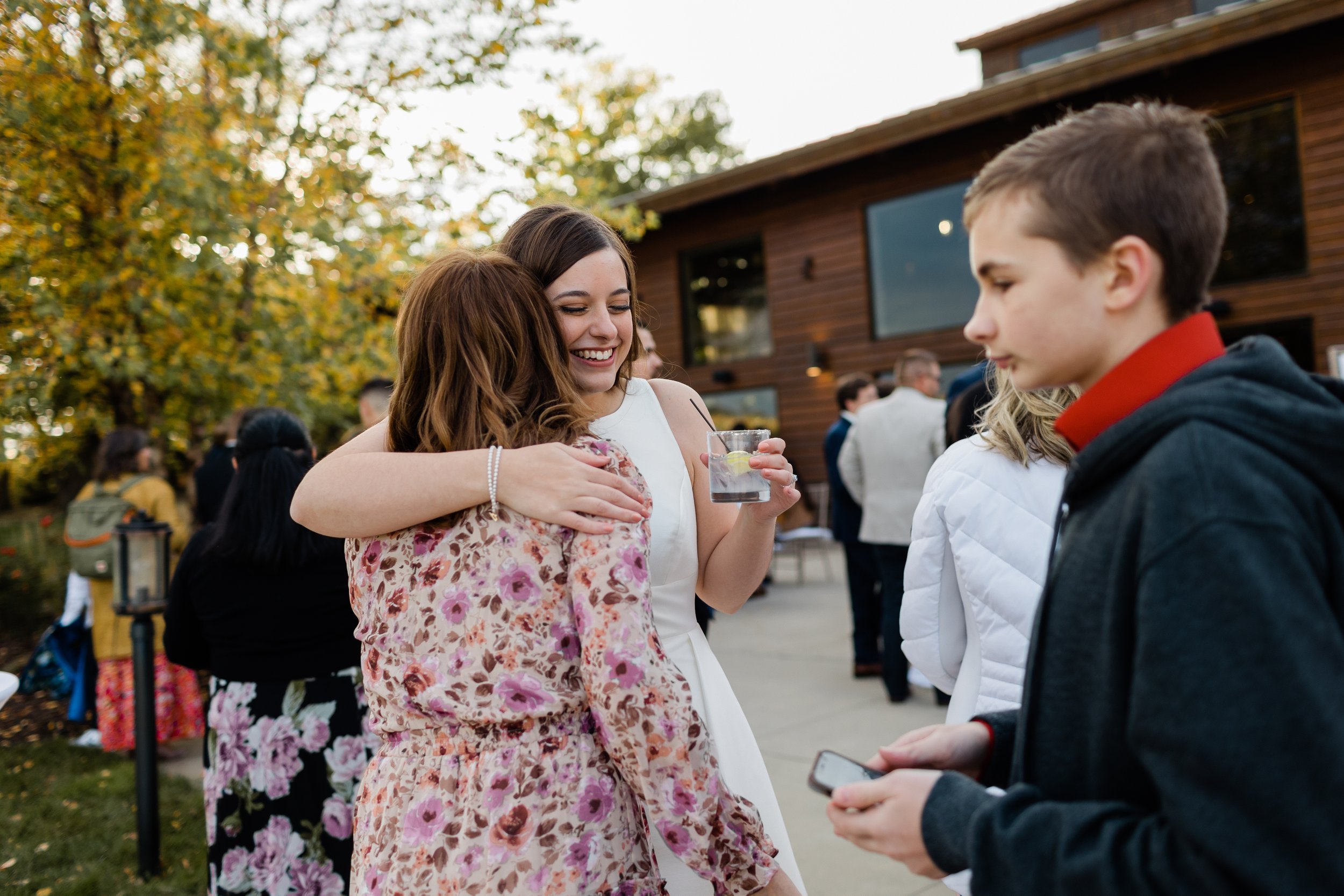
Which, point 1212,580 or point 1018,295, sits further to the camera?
point 1018,295

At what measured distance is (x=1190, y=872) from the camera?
30.7 inches

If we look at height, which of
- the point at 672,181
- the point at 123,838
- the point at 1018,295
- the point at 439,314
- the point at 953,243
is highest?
the point at 672,181

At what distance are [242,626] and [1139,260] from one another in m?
2.89

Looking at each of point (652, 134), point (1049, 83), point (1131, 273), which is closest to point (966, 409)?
point (1131, 273)

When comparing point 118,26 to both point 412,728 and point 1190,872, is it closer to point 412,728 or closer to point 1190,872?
point 412,728

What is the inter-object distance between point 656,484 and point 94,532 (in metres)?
5.03

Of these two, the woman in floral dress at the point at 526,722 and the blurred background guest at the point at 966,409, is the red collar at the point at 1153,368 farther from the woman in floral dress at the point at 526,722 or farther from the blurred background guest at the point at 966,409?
the blurred background guest at the point at 966,409

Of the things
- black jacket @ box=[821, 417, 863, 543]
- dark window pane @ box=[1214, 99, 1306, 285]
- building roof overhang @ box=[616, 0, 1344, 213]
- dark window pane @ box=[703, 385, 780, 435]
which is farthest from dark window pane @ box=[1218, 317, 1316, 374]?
dark window pane @ box=[703, 385, 780, 435]

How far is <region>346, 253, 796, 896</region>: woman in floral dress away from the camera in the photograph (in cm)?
137

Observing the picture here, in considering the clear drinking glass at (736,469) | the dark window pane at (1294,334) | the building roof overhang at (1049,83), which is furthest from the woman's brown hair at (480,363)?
the building roof overhang at (1049,83)

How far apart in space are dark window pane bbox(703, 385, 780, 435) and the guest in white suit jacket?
23.7ft

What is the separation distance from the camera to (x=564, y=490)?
140cm

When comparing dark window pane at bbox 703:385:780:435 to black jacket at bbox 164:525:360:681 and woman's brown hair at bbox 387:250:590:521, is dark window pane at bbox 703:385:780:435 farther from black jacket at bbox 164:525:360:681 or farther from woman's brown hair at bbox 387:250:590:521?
woman's brown hair at bbox 387:250:590:521

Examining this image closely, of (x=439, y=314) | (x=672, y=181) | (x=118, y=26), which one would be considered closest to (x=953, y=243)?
(x=118, y=26)
